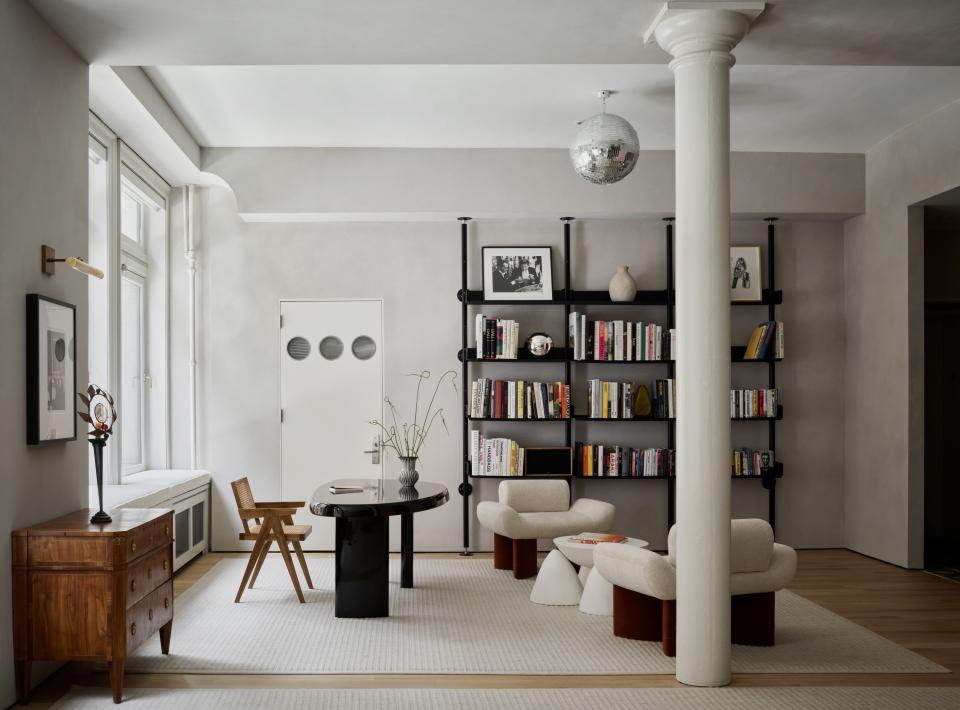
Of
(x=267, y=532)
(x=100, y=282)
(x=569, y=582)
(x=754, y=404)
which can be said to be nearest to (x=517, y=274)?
(x=754, y=404)

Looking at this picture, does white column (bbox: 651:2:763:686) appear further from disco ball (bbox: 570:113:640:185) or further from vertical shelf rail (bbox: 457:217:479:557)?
vertical shelf rail (bbox: 457:217:479:557)

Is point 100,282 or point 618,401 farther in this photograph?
point 618,401

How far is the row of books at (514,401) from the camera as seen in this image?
7.75 metres

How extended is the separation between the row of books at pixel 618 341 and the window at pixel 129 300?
3743 mm

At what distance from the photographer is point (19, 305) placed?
4.14 m

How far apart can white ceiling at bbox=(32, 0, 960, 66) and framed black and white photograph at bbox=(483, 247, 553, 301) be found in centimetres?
320

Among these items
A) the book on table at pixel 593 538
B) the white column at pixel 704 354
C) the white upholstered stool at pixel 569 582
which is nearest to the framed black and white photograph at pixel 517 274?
the book on table at pixel 593 538

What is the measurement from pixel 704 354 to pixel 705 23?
63.1 inches

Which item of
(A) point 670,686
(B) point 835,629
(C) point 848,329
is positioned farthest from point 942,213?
(A) point 670,686

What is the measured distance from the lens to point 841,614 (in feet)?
18.9

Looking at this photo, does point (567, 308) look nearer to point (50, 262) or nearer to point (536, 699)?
point (536, 699)

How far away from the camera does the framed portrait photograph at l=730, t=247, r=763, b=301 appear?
8.04m

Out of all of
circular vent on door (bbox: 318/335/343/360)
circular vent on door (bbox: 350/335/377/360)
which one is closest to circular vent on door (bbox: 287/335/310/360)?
circular vent on door (bbox: 318/335/343/360)

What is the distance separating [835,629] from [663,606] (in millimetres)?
1350
